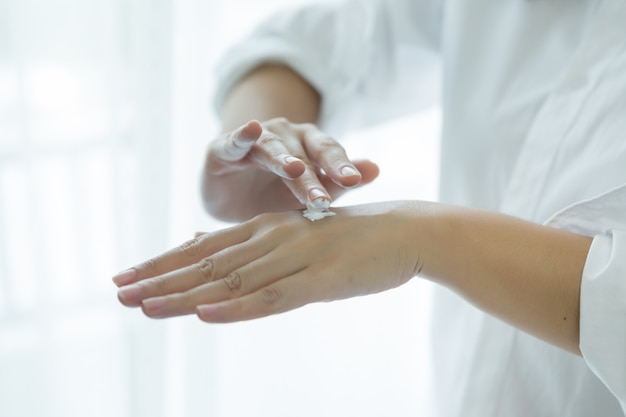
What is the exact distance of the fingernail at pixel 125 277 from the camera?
63 cm

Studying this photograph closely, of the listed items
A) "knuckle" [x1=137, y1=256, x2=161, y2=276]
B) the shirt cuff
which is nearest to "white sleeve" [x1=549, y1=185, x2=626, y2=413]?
the shirt cuff

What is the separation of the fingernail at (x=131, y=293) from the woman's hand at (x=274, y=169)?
0.18m

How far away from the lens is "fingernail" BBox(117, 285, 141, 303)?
0.61m

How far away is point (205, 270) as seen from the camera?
65 centimetres

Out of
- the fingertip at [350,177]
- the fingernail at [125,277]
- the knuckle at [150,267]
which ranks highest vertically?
the fingertip at [350,177]

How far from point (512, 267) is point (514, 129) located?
22 cm

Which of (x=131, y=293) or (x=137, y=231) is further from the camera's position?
(x=137, y=231)

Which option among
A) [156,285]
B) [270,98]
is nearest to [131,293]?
[156,285]

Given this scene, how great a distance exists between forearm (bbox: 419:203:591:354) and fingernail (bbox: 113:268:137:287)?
0.25 metres

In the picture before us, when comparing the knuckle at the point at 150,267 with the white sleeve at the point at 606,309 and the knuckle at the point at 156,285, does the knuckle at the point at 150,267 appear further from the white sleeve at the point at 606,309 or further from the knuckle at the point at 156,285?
the white sleeve at the point at 606,309

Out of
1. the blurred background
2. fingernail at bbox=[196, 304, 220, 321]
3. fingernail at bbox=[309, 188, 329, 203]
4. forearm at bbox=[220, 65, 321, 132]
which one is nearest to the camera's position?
fingernail at bbox=[196, 304, 220, 321]

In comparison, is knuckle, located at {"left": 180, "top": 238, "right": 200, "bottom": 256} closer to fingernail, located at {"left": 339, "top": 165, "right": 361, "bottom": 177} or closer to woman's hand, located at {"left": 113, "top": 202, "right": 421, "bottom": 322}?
woman's hand, located at {"left": 113, "top": 202, "right": 421, "bottom": 322}

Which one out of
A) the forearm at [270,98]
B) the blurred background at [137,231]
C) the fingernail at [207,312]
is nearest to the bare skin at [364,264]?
the fingernail at [207,312]

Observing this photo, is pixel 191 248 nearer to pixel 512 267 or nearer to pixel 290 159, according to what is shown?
pixel 290 159
